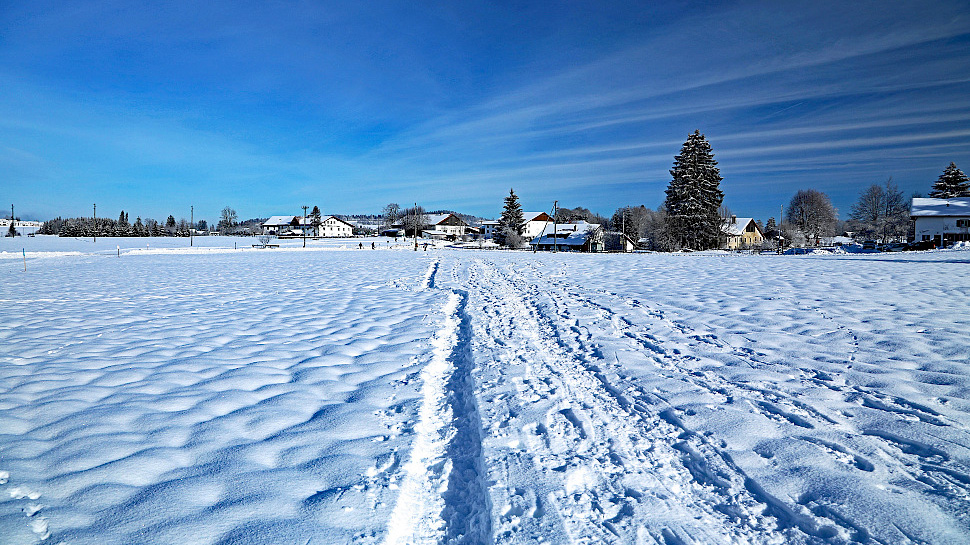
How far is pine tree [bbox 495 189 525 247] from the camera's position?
6053 cm

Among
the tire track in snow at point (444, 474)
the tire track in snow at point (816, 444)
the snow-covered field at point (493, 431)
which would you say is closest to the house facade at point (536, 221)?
the snow-covered field at point (493, 431)

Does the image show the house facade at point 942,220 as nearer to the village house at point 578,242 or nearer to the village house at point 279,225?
the village house at point 578,242

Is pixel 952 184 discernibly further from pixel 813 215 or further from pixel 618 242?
pixel 618 242

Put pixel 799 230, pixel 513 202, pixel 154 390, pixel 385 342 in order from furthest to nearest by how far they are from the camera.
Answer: pixel 799 230 → pixel 513 202 → pixel 385 342 → pixel 154 390

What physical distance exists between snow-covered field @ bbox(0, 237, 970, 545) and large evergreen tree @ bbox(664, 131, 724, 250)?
118ft

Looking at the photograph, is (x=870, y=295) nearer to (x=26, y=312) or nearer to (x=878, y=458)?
(x=878, y=458)

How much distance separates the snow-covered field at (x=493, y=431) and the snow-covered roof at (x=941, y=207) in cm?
4917

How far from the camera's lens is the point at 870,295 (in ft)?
30.5

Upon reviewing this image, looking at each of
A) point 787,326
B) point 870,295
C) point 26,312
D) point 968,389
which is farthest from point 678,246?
point 26,312

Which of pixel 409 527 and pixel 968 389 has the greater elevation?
pixel 968 389

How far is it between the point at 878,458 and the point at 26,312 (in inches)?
509

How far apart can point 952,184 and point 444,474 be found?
71664 mm

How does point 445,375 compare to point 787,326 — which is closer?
point 445,375

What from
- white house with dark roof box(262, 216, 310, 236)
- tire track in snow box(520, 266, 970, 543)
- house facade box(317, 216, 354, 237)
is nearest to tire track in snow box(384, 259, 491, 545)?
tire track in snow box(520, 266, 970, 543)
